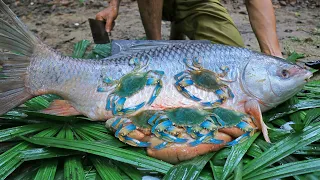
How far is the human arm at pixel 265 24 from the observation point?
2303 mm

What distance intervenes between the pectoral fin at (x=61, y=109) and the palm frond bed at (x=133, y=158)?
0.11m

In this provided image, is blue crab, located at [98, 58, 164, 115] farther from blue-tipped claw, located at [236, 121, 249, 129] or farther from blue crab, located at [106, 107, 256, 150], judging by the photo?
blue-tipped claw, located at [236, 121, 249, 129]

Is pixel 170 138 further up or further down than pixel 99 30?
further down

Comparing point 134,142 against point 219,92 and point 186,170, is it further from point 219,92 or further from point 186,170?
point 219,92

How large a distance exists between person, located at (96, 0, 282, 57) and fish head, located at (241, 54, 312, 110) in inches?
21.1

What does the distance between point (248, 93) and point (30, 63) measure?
41.2 inches

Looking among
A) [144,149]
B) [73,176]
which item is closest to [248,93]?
[144,149]

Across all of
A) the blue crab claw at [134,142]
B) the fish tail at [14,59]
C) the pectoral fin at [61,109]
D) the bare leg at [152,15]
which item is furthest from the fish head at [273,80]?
the bare leg at [152,15]

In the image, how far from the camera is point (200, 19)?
3.18m

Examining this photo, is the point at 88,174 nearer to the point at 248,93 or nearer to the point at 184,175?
the point at 184,175

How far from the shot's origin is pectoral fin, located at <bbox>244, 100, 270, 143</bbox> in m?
1.63

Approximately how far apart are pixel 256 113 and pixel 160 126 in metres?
0.46

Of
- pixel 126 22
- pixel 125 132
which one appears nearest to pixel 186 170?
pixel 125 132

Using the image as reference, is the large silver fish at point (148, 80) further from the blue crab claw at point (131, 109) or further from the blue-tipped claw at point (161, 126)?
the blue-tipped claw at point (161, 126)
